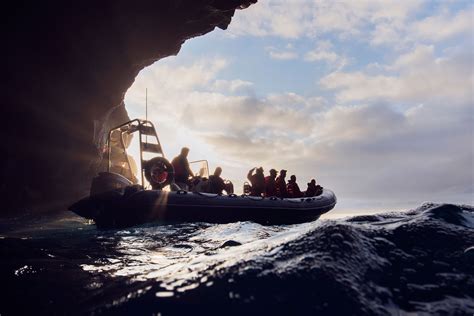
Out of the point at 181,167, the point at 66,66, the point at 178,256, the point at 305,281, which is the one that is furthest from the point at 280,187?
the point at 66,66

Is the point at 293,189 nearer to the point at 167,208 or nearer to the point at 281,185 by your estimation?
the point at 281,185

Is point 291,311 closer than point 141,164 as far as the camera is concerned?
Yes

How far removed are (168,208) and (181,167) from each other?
201cm

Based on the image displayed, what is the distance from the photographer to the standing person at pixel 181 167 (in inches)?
381

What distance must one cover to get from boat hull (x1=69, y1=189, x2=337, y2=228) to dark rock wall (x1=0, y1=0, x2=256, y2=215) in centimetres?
985

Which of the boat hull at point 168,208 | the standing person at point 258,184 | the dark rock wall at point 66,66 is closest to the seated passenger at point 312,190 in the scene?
the standing person at point 258,184

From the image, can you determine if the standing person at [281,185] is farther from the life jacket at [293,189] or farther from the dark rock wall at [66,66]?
the dark rock wall at [66,66]

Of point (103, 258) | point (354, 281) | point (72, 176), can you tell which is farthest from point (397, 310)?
point (72, 176)

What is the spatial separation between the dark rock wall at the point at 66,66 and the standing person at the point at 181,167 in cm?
882

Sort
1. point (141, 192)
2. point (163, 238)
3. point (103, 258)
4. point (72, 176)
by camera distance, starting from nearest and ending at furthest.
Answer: point (103, 258) → point (163, 238) → point (141, 192) → point (72, 176)

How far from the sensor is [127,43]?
52.5ft

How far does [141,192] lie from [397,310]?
6.92m

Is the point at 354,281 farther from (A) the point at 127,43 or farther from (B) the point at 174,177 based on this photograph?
(A) the point at 127,43

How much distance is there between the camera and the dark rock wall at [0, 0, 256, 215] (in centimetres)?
1413
